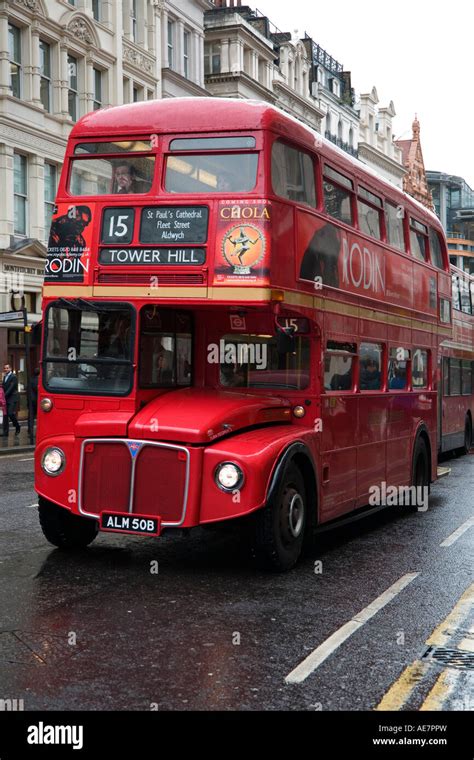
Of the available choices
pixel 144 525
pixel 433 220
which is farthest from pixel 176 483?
pixel 433 220

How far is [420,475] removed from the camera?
1411cm

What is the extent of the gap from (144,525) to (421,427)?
267 inches

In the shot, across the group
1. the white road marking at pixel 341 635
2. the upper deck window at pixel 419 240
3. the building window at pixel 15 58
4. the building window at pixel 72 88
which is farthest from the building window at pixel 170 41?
the white road marking at pixel 341 635

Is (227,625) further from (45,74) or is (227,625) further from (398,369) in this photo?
(45,74)

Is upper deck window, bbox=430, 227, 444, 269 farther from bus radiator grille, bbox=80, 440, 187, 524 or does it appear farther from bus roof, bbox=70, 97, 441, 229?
bus radiator grille, bbox=80, 440, 187, 524

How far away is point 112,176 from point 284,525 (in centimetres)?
339

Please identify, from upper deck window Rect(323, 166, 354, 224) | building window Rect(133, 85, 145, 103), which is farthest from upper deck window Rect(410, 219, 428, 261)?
building window Rect(133, 85, 145, 103)

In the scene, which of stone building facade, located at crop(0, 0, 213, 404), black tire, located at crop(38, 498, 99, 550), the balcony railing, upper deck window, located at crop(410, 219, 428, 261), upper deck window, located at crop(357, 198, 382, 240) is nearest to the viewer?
black tire, located at crop(38, 498, 99, 550)

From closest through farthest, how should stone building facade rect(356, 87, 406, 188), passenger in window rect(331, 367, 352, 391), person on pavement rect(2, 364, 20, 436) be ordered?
passenger in window rect(331, 367, 352, 391) < person on pavement rect(2, 364, 20, 436) < stone building facade rect(356, 87, 406, 188)

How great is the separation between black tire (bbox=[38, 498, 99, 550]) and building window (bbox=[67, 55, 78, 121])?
26930mm

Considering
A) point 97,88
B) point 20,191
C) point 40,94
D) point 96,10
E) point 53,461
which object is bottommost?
point 53,461

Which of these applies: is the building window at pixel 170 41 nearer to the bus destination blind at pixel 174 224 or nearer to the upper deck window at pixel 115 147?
the upper deck window at pixel 115 147

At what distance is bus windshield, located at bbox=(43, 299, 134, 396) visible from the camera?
342 inches

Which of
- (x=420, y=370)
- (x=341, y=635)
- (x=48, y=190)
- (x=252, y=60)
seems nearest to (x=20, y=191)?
(x=48, y=190)
